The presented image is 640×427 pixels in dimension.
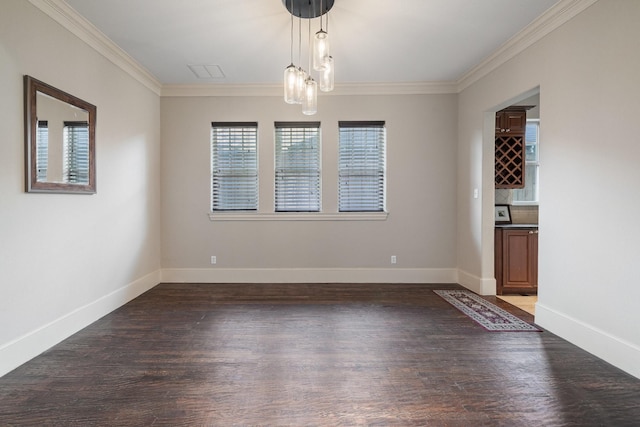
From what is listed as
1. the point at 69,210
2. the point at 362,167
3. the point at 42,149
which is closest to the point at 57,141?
the point at 42,149

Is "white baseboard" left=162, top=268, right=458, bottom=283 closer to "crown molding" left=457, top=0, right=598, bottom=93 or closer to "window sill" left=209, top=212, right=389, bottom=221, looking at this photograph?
"window sill" left=209, top=212, right=389, bottom=221

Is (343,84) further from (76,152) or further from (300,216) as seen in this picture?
(76,152)

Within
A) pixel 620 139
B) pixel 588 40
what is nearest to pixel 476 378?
pixel 620 139

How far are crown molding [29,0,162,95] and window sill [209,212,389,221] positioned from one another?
1974 mm

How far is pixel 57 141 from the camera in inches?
108

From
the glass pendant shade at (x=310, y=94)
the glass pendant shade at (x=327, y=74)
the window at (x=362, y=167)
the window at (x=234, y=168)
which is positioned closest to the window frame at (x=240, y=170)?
the window at (x=234, y=168)

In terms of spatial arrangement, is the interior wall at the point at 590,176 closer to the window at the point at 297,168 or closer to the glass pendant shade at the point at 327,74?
the glass pendant shade at the point at 327,74

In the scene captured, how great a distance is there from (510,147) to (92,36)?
502cm

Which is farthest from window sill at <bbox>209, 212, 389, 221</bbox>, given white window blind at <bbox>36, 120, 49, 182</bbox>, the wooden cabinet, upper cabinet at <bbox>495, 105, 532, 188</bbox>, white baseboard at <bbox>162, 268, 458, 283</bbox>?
white window blind at <bbox>36, 120, 49, 182</bbox>

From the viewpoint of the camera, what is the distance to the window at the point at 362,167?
4754 mm

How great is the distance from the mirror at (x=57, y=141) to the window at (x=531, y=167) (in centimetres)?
551

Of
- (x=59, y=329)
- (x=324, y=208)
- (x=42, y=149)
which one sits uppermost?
(x=42, y=149)

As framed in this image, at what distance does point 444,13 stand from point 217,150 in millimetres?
3323

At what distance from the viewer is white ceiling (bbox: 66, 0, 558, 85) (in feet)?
9.09
